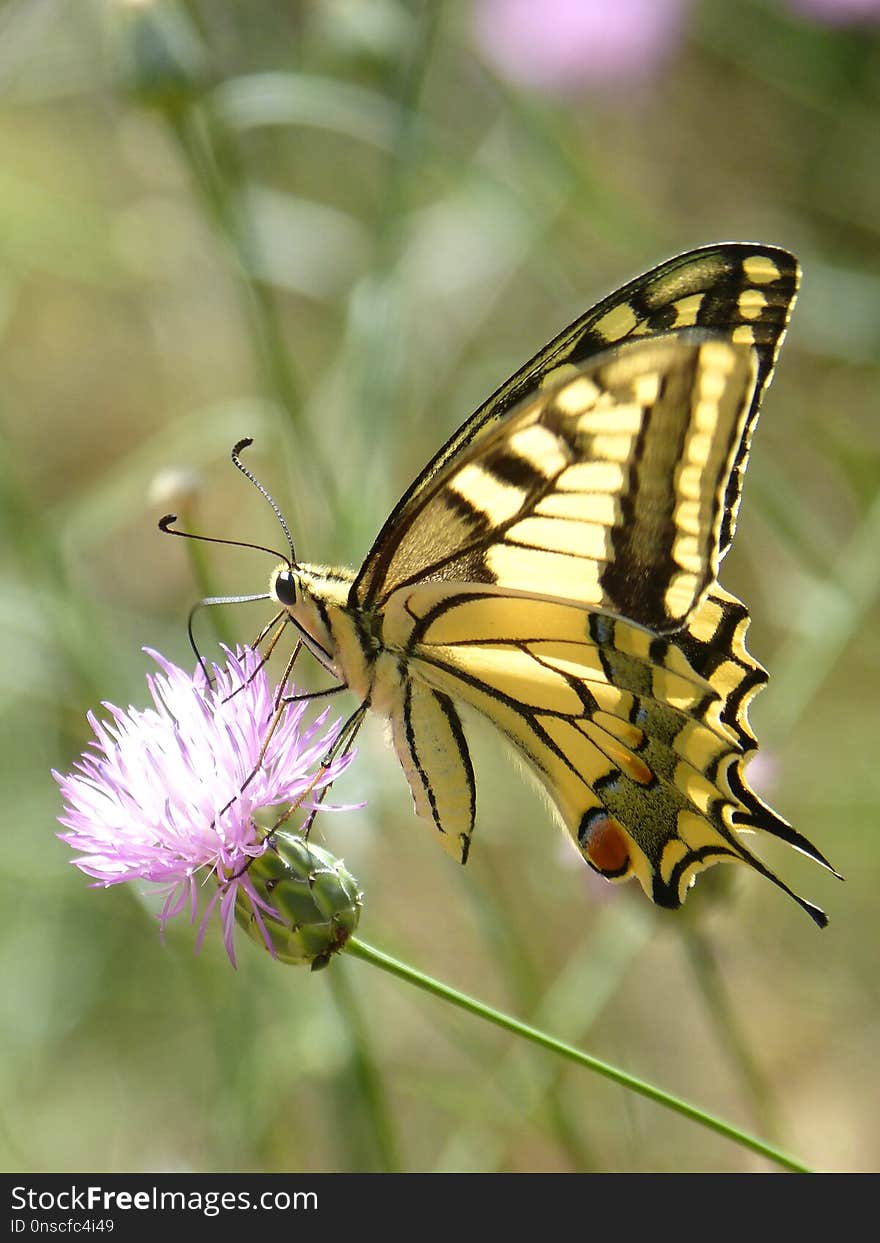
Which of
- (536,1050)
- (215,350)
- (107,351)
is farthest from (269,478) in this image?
(536,1050)

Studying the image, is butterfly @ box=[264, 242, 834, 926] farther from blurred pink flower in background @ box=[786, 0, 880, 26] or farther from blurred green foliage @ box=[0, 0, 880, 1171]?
blurred pink flower in background @ box=[786, 0, 880, 26]

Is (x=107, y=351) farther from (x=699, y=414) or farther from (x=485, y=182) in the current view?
(x=699, y=414)

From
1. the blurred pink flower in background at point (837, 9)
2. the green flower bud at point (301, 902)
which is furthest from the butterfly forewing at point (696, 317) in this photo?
the blurred pink flower in background at point (837, 9)

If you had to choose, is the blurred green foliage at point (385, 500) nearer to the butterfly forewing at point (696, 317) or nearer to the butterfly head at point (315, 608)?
the butterfly head at point (315, 608)

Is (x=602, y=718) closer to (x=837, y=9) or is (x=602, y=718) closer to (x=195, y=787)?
(x=195, y=787)

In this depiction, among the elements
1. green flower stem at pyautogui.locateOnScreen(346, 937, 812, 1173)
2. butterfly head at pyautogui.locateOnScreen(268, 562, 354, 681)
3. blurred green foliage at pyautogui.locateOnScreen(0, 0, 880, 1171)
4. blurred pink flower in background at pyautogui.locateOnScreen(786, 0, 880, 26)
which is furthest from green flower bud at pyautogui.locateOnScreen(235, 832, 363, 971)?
blurred pink flower in background at pyautogui.locateOnScreen(786, 0, 880, 26)
